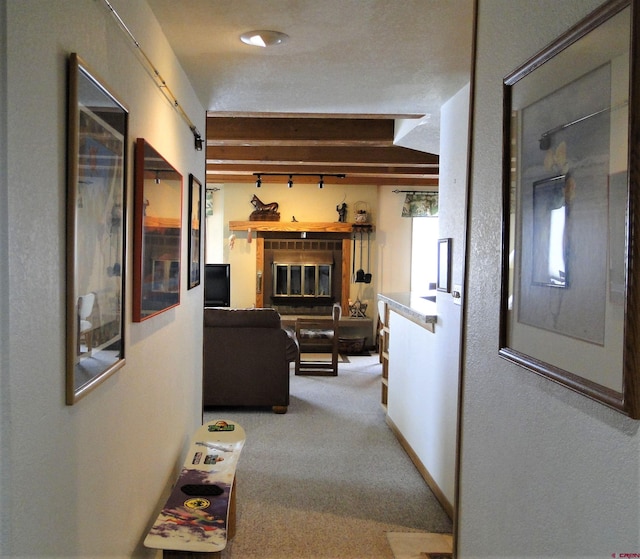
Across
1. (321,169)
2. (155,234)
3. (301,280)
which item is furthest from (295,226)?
(155,234)

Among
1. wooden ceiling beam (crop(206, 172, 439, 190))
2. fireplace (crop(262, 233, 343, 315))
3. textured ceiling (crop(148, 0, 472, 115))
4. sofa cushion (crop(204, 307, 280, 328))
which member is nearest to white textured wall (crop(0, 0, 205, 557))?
textured ceiling (crop(148, 0, 472, 115))

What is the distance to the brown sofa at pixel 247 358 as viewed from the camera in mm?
4961

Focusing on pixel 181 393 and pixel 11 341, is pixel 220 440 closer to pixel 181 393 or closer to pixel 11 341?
pixel 181 393

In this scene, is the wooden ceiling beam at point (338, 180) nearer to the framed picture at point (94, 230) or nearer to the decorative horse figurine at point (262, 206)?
the decorative horse figurine at point (262, 206)

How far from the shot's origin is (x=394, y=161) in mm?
5387

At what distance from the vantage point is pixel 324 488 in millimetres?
3375

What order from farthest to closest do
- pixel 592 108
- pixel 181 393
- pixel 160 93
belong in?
pixel 181 393, pixel 160 93, pixel 592 108

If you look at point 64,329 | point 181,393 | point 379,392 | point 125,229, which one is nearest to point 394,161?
point 379,392

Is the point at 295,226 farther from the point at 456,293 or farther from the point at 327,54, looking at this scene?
the point at 327,54

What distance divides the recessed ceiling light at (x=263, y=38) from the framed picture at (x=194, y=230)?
2.90 feet

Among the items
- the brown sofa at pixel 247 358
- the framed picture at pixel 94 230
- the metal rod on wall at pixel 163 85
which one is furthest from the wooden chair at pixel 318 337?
the framed picture at pixel 94 230

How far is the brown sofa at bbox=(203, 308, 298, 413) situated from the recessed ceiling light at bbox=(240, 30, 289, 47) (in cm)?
288

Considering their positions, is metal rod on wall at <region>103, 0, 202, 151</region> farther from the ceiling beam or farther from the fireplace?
the fireplace

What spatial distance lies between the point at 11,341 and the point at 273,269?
7.43m
